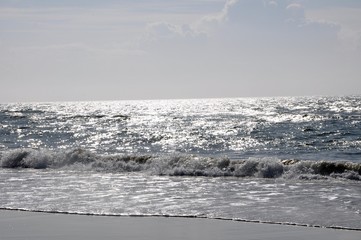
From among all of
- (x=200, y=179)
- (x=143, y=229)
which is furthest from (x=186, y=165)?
(x=143, y=229)

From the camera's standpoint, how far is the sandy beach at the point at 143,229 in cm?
1085

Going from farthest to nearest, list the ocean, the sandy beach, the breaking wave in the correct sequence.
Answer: the breaking wave → the ocean → the sandy beach

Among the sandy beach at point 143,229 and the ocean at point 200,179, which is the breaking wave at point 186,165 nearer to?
the ocean at point 200,179

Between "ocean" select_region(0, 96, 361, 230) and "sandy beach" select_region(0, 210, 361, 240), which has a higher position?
"sandy beach" select_region(0, 210, 361, 240)

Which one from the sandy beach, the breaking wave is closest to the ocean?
the breaking wave

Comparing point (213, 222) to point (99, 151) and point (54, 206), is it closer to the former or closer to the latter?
point (54, 206)

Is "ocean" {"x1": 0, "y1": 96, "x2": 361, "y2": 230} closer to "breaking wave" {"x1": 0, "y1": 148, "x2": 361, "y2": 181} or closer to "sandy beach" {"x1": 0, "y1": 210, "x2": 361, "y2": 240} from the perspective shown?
"breaking wave" {"x1": 0, "y1": 148, "x2": 361, "y2": 181}

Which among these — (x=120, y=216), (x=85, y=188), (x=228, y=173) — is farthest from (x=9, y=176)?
(x=120, y=216)

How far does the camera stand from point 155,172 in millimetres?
22719

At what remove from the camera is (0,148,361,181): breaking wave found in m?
21.5

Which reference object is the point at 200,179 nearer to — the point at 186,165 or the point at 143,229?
the point at 186,165

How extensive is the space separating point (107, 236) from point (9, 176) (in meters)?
12.1

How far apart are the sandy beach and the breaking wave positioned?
913cm

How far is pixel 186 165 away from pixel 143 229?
38.7 feet
